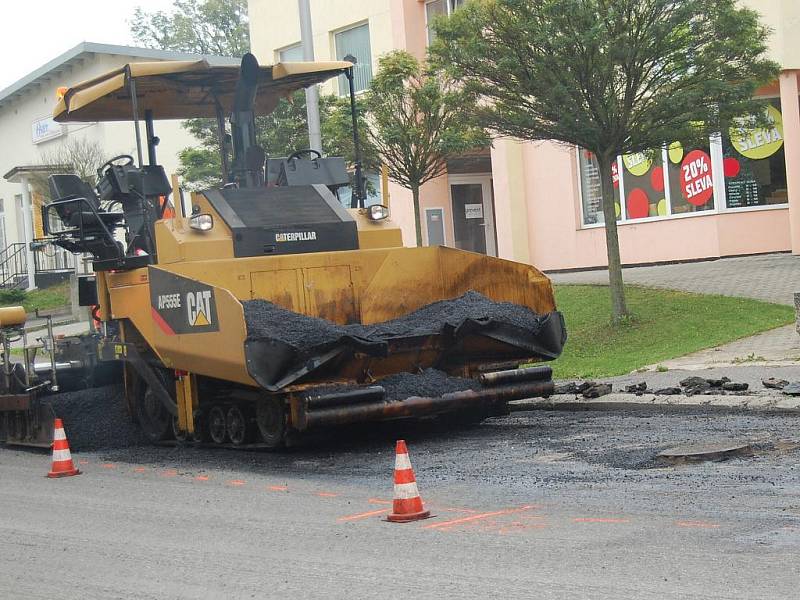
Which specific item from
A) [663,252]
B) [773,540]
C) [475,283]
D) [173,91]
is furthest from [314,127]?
[773,540]

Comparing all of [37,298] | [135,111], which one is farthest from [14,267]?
[135,111]

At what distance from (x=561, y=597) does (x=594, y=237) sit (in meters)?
21.0

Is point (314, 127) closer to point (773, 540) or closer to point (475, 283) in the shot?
point (475, 283)

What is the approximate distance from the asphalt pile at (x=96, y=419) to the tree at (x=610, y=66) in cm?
680

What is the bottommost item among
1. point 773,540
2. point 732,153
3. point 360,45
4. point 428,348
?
point 773,540

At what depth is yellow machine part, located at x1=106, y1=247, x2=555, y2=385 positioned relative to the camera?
404 inches

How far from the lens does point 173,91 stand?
12227 millimetres

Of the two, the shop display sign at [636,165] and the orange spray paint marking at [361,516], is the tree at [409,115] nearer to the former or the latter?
the shop display sign at [636,165]

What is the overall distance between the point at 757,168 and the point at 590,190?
3.83 metres

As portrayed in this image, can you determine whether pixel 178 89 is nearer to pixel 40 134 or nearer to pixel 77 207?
pixel 77 207

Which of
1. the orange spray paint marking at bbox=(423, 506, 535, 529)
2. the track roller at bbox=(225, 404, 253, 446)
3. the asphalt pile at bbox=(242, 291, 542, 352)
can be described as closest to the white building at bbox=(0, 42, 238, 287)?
the track roller at bbox=(225, 404, 253, 446)

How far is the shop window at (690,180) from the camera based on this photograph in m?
24.2

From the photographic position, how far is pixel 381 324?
10930mm

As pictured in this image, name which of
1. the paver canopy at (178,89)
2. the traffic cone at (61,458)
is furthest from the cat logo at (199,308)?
the paver canopy at (178,89)
